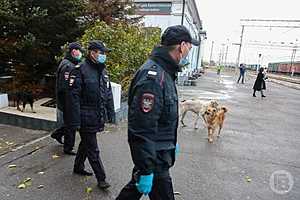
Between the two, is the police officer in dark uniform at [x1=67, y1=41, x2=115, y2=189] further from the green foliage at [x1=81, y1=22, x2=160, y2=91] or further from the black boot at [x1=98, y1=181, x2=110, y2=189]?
the green foliage at [x1=81, y1=22, x2=160, y2=91]

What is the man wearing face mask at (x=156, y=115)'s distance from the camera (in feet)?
7.68

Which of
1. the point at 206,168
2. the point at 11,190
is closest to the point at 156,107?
the point at 11,190

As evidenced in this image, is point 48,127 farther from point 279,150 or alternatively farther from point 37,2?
point 279,150

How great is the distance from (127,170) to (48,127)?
3148 millimetres

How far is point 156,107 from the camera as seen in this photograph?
2342mm

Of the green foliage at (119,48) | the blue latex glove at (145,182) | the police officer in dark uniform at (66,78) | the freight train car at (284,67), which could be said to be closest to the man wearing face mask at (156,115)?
the blue latex glove at (145,182)

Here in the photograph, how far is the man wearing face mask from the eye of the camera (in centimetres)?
234

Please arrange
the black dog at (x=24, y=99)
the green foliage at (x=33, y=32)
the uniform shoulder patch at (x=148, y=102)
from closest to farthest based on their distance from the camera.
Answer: the uniform shoulder patch at (x=148, y=102) < the black dog at (x=24, y=99) < the green foliage at (x=33, y=32)

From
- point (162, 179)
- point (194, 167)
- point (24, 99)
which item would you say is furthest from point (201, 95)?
point (162, 179)

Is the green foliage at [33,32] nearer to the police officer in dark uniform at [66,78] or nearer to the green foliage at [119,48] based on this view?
the green foliage at [119,48]

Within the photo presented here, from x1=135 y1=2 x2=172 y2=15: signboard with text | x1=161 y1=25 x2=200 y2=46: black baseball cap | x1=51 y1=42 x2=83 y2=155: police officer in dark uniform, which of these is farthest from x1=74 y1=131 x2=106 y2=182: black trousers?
x1=135 y1=2 x2=172 y2=15: signboard with text

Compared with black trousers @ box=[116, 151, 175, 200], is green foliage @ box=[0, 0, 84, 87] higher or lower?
higher

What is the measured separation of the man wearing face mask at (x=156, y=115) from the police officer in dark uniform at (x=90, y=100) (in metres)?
1.40

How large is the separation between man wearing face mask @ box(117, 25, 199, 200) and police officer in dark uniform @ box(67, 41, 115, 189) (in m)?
1.40
